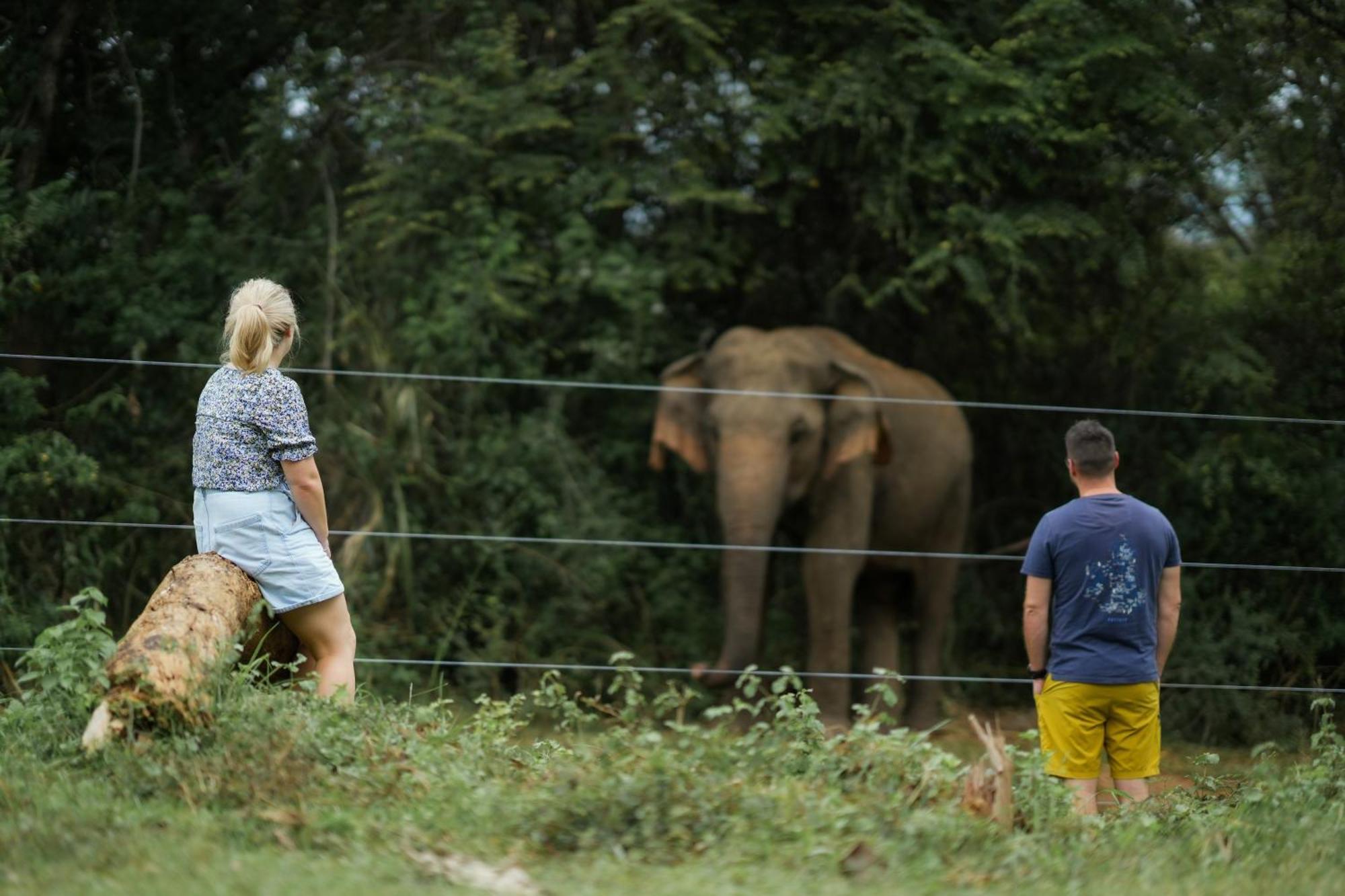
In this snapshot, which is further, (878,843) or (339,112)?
(339,112)

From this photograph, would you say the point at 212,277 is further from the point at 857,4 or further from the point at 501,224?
the point at 857,4

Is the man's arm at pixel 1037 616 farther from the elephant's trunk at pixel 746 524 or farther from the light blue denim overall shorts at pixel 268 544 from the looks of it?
the elephant's trunk at pixel 746 524

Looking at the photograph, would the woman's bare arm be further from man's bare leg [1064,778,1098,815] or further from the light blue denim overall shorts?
man's bare leg [1064,778,1098,815]

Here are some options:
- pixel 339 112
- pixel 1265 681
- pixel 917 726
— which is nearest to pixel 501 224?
pixel 339 112

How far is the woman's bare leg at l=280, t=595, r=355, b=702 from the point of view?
5578 millimetres

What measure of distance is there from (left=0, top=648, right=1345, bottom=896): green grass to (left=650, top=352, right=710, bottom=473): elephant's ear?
4953 millimetres

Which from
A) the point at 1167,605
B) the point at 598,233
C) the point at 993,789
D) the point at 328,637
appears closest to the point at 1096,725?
the point at 1167,605

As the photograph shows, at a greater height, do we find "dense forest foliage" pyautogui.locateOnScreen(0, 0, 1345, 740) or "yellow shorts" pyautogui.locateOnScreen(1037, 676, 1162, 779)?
"dense forest foliage" pyautogui.locateOnScreen(0, 0, 1345, 740)

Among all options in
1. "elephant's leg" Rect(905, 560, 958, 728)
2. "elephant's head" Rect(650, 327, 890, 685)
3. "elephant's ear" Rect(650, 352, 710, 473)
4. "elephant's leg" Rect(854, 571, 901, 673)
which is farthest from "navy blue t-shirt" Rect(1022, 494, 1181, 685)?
"elephant's leg" Rect(854, 571, 901, 673)

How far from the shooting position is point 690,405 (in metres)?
10.3

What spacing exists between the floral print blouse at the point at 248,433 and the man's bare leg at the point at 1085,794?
9.38 feet

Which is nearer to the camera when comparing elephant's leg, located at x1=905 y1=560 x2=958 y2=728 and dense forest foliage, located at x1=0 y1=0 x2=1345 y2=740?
dense forest foliage, located at x1=0 y1=0 x2=1345 y2=740

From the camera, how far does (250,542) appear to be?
5449mm

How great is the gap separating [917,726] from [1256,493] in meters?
2.75
